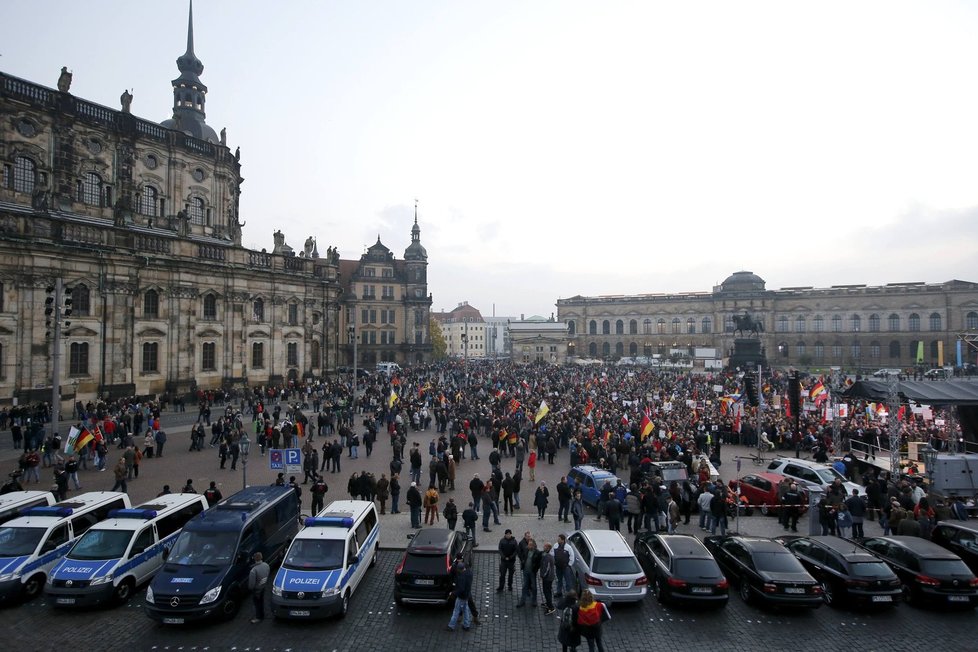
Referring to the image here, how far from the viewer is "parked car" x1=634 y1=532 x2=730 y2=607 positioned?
447 inches

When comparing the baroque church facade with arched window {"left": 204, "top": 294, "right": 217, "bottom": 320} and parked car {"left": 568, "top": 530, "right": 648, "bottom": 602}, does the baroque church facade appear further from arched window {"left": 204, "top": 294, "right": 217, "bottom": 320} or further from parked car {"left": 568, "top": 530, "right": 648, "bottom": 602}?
parked car {"left": 568, "top": 530, "right": 648, "bottom": 602}

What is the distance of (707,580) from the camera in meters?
11.4

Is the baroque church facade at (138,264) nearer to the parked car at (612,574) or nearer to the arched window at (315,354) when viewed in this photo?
the arched window at (315,354)

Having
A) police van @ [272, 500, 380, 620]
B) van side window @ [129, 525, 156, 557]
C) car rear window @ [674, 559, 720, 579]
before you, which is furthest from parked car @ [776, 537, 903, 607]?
van side window @ [129, 525, 156, 557]

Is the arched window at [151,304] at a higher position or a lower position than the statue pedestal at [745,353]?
higher

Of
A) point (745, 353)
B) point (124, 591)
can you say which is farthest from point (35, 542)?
point (745, 353)

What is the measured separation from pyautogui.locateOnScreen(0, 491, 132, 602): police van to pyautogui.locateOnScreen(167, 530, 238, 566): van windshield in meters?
2.87

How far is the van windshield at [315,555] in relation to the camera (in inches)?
447

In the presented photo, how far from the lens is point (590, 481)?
18.8 m

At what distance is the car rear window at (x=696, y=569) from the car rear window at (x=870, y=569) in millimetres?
2629

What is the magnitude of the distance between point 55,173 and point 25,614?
38.7m

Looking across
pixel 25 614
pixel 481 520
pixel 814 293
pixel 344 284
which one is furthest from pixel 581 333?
pixel 25 614

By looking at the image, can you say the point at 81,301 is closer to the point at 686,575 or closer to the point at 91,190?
the point at 91,190

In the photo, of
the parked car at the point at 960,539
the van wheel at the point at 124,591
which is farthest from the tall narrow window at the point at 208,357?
the parked car at the point at 960,539
